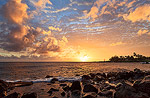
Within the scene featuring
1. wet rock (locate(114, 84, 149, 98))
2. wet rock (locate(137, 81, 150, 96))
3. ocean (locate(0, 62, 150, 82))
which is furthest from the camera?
ocean (locate(0, 62, 150, 82))

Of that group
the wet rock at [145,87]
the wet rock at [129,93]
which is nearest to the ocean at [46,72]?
the wet rock at [129,93]

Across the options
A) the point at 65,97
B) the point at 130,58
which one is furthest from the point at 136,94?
the point at 130,58

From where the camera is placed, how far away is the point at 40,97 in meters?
7.88

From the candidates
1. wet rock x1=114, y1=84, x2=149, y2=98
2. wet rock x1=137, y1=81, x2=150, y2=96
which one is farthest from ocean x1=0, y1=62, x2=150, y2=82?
wet rock x1=137, y1=81, x2=150, y2=96

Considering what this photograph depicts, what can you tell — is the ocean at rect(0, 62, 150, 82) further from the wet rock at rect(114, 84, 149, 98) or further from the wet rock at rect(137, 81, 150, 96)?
the wet rock at rect(137, 81, 150, 96)

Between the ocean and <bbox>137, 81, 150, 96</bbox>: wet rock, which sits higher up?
<bbox>137, 81, 150, 96</bbox>: wet rock

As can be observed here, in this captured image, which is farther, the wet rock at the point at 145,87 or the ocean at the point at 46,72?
the ocean at the point at 46,72

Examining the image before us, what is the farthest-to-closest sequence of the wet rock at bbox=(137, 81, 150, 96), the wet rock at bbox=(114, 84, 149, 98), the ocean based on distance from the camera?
the ocean < the wet rock at bbox=(137, 81, 150, 96) < the wet rock at bbox=(114, 84, 149, 98)

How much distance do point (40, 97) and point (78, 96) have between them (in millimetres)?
3108

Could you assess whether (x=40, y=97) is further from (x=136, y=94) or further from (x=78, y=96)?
(x=136, y=94)

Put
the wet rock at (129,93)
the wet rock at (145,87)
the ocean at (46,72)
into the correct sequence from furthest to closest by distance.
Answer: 1. the ocean at (46,72)
2. the wet rock at (145,87)
3. the wet rock at (129,93)

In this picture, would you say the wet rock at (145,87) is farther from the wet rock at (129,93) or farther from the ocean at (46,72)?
the ocean at (46,72)

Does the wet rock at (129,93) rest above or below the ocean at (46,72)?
above

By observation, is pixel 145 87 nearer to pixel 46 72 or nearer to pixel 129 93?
pixel 129 93
